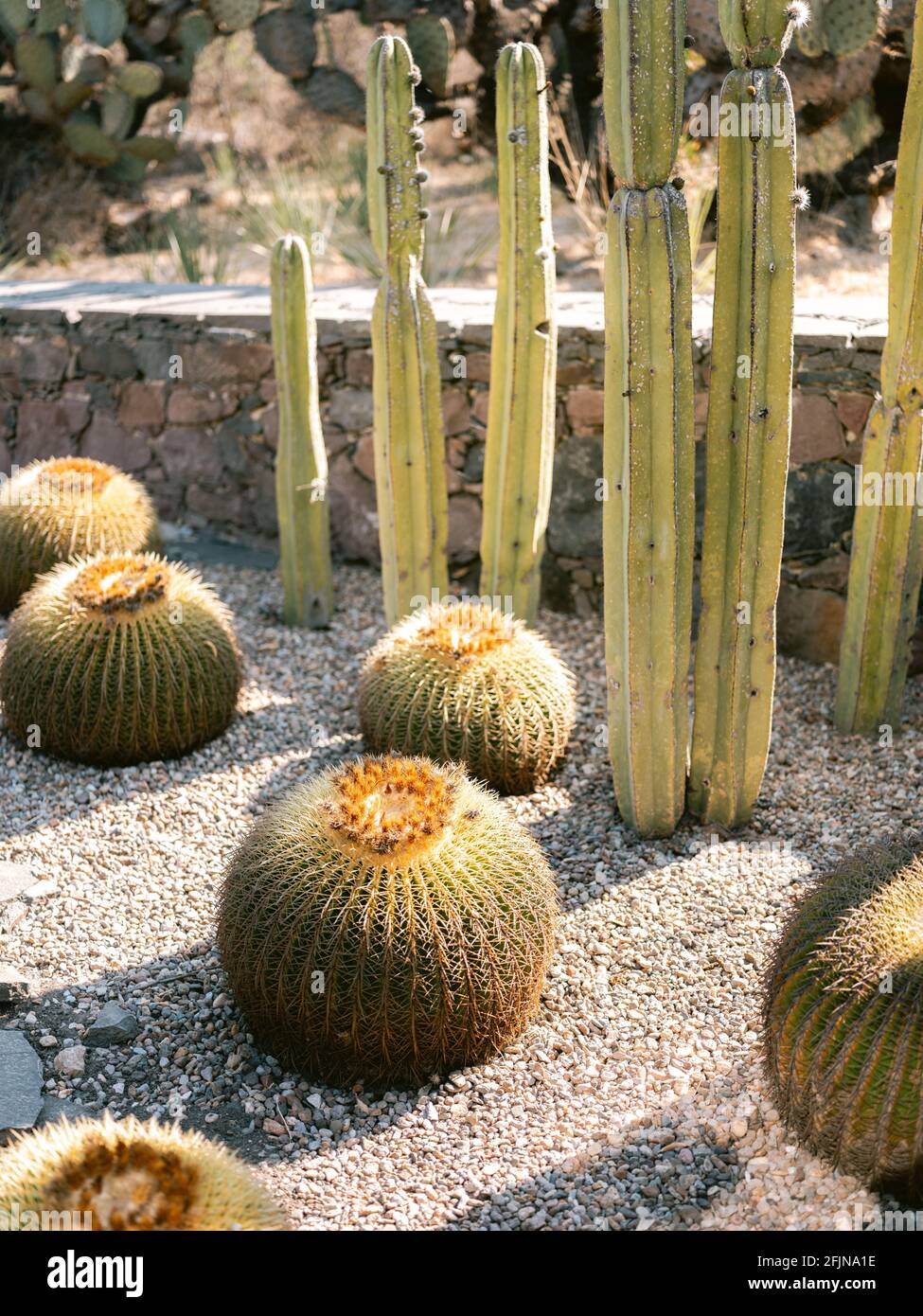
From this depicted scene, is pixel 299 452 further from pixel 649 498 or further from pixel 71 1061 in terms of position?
pixel 71 1061

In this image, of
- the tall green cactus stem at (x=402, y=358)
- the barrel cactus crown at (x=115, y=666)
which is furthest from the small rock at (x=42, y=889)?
the tall green cactus stem at (x=402, y=358)

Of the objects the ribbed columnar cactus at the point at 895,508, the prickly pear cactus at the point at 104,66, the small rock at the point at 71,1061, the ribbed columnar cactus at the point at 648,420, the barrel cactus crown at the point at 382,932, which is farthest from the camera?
the prickly pear cactus at the point at 104,66

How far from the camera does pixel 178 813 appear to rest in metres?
4.84

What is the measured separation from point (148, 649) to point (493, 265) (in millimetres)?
5038

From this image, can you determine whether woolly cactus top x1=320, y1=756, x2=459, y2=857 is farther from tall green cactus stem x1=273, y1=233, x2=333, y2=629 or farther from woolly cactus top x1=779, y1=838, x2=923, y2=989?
tall green cactus stem x1=273, y1=233, x2=333, y2=629

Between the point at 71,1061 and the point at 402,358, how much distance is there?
2856 mm

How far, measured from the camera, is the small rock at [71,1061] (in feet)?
11.7

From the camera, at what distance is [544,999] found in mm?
3865

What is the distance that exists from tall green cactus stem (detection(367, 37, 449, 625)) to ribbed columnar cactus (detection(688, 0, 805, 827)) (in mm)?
1440

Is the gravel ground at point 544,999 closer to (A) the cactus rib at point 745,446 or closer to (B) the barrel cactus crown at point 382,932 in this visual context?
(B) the barrel cactus crown at point 382,932

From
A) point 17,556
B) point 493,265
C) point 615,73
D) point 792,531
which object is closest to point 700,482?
point 792,531

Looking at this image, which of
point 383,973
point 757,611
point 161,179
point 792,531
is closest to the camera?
point 383,973

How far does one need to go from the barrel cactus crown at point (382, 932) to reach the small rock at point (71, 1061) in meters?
0.44
